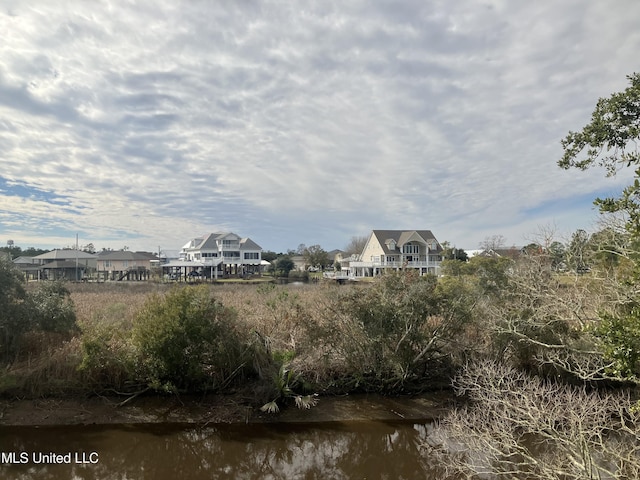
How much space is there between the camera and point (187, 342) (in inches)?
447

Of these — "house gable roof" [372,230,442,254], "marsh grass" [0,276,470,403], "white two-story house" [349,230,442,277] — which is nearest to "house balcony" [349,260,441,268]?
"white two-story house" [349,230,442,277]

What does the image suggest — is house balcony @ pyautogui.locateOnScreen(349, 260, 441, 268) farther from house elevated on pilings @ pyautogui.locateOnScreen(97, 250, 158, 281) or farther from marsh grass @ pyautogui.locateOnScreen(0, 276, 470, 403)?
marsh grass @ pyautogui.locateOnScreen(0, 276, 470, 403)

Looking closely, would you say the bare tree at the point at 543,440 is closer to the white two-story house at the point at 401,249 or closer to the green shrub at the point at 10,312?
the green shrub at the point at 10,312

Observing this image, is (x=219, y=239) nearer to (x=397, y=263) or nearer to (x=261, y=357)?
(x=397, y=263)

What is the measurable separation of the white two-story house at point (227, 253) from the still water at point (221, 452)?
→ 163ft

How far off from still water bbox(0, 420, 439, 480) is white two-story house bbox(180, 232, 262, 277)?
1961 inches

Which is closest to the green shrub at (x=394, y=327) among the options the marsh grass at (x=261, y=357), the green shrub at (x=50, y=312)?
the marsh grass at (x=261, y=357)

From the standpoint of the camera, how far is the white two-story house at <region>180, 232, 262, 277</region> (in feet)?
200

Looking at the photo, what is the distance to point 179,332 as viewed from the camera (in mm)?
11180

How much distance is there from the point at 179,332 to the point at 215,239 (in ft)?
175

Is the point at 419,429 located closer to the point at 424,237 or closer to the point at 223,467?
the point at 223,467

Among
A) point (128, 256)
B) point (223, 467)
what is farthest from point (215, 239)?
point (223, 467)

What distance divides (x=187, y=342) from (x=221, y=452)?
→ 324cm

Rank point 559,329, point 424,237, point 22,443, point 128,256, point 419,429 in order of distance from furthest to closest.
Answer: point 128,256, point 424,237, point 559,329, point 419,429, point 22,443
